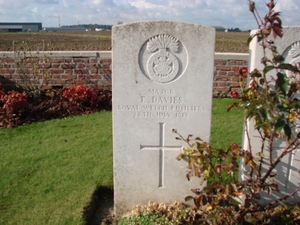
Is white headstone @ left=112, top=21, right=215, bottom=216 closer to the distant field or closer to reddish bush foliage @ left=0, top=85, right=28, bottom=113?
reddish bush foliage @ left=0, top=85, right=28, bottom=113

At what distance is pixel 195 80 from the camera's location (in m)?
2.81

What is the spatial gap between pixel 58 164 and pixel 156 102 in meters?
1.77

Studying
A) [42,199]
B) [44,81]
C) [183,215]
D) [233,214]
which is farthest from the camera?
[44,81]

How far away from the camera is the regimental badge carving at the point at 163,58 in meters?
2.75

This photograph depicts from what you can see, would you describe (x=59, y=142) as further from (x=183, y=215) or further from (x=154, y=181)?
(x=183, y=215)

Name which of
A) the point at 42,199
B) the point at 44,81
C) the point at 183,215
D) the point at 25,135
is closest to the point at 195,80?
the point at 183,215

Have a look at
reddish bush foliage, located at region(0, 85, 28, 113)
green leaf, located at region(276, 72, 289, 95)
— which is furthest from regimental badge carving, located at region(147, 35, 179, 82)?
reddish bush foliage, located at region(0, 85, 28, 113)

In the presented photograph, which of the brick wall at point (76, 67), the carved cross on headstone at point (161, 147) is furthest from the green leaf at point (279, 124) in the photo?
the brick wall at point (76, 67)

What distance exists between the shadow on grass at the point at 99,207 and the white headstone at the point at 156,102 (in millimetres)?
192

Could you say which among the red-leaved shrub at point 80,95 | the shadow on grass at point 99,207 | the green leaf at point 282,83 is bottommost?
the shadow on grass at point 99,207

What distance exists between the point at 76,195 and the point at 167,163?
3.39 feet

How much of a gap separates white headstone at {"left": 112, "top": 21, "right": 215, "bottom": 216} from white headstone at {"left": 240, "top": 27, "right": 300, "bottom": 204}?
404 millimetres

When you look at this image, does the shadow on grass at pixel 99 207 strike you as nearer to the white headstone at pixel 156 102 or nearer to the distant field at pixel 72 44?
the white headstone at pixel 156 102

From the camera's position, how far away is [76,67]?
638cm
